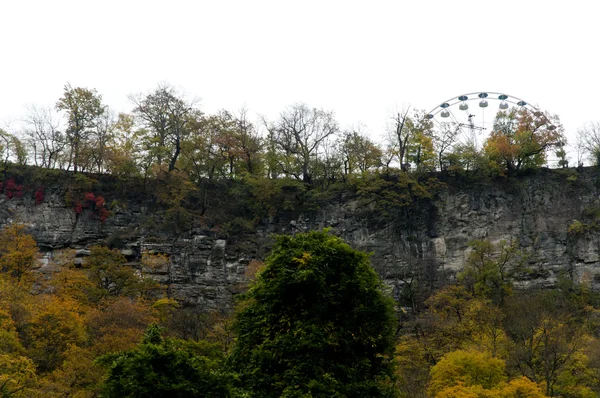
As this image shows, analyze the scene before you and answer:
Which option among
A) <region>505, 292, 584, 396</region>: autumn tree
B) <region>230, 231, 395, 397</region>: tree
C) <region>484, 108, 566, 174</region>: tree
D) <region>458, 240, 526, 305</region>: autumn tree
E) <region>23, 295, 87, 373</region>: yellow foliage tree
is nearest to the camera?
<region>230, 231, 395, 397</region>: tree

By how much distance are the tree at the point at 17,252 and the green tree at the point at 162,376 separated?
2539cm

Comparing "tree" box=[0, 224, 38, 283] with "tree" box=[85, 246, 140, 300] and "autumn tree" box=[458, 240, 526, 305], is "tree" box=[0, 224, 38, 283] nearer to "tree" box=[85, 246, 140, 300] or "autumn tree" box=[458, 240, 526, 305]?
"tree" box=[85, 246, 140, 300]

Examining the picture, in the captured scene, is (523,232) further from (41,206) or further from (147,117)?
(41,206)

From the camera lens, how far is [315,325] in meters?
22.1

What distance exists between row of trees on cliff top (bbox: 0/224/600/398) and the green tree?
0.03m

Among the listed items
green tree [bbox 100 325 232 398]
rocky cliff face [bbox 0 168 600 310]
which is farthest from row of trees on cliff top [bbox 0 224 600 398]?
rocky cliff face [bbox 0 168 600 310]

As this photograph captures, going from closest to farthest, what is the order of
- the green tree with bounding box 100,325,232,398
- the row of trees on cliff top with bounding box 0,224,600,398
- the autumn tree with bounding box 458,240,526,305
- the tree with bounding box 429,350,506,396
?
the green tree with bounding box 100,325,232,398 → the row of trees on cliff top with bounding box 0,224,600,398 → the tree with bounding box 429,350,506,396 → the autumn tree with bounding box 458,240,526,305

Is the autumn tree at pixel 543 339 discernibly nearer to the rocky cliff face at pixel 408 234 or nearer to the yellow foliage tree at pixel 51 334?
the rocky cliff face at pixel 408 234

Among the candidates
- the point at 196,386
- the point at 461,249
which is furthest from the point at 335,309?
the point at 461,249

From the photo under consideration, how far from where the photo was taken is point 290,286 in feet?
74.4

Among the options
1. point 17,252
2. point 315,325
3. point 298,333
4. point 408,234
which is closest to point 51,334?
point 17,252

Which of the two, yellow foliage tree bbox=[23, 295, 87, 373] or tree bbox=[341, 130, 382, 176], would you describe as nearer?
yellow foliage tree bbox=[23, 295, 87, 373]

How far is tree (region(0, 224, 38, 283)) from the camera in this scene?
43.3m

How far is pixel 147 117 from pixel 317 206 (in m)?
13.8
